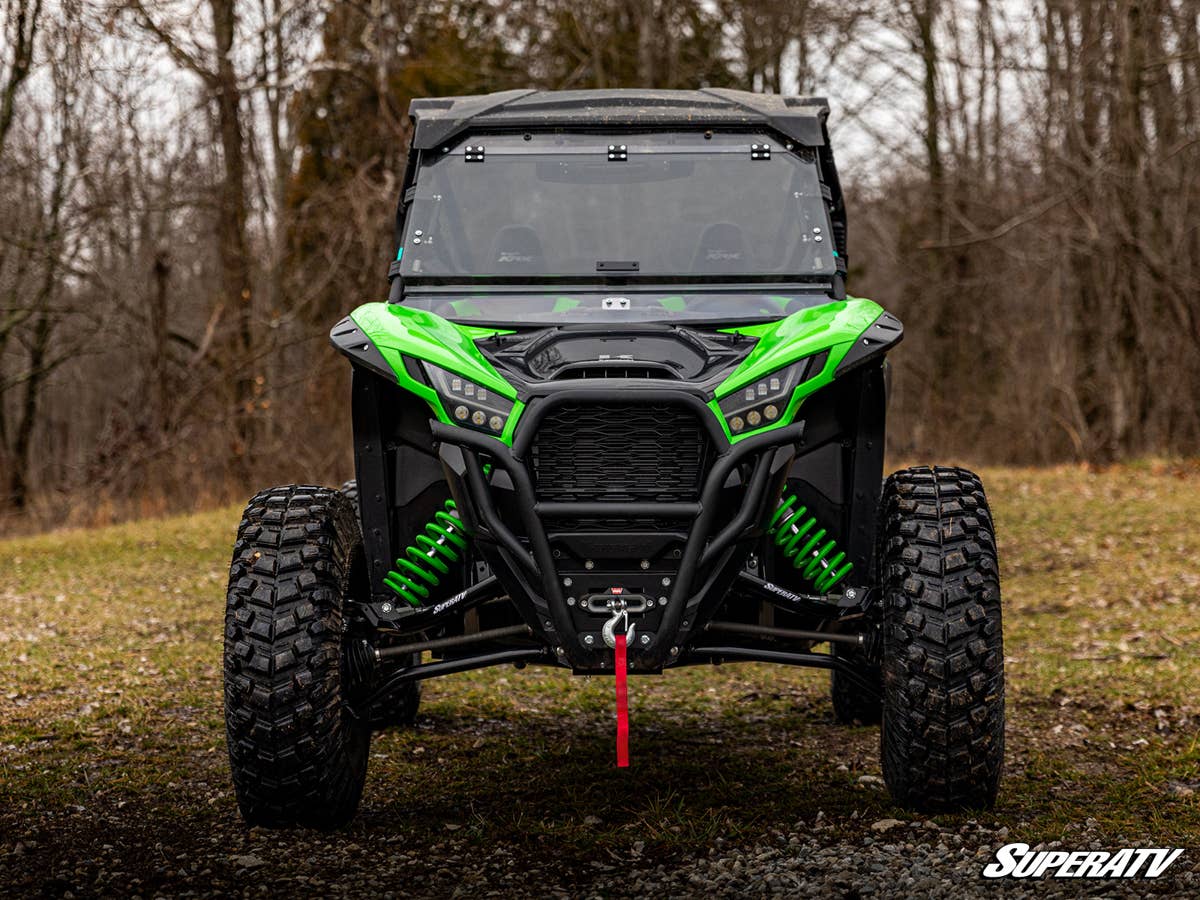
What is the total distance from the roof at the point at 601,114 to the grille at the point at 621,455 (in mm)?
1721

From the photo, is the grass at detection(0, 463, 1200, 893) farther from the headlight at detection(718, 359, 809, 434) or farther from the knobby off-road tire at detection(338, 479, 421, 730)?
the headlight at detection(718, 359, 809, 434)

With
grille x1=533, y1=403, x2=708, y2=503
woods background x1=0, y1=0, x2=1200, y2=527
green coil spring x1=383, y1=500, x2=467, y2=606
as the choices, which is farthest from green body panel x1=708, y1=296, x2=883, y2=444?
woods background x1=0, y1=0, x2=1200, y2=527

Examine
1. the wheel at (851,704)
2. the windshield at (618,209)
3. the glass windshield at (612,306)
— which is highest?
the windshield at (618,209)

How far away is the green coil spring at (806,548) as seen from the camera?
485 centimetres

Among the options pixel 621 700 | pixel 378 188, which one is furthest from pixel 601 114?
pixel 378 188

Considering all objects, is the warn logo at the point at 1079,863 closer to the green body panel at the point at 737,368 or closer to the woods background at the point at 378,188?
the green body panel at the point at 737,368

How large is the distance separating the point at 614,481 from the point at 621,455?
0.28 feet

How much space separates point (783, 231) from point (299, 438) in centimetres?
1416

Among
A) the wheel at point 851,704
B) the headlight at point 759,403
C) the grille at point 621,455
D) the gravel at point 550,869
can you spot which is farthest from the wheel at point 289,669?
the wheel at point 851,704

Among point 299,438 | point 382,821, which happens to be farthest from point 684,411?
point 299,438

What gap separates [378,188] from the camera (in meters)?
18.0

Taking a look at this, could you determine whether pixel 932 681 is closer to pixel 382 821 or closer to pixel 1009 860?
pixel 1009 860

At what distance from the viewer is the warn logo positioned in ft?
13.7

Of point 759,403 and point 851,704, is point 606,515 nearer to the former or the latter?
point 759,403
